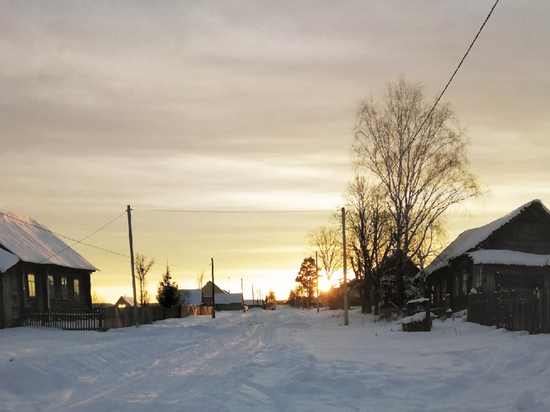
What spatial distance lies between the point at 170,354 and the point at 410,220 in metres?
19.8

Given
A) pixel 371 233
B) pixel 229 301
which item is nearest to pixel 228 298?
pixel 229 301

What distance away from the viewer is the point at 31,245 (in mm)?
39875

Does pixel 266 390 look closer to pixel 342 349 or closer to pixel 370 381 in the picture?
pixel 370 381

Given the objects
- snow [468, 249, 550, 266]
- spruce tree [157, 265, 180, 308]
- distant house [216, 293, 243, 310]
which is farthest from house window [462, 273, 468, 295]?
distant house [216, 293, 243, 310]

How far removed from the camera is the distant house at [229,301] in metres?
144

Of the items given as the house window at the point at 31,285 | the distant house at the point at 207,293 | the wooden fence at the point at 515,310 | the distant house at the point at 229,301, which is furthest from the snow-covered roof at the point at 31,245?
the distant house at the point at 207,293

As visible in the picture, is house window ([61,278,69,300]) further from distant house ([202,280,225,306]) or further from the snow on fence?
distant house ([202,280,225,306])

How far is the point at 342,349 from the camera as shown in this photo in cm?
2052

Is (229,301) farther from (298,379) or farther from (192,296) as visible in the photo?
(298,379)

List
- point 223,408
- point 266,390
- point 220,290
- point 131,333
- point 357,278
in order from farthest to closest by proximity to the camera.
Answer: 1. point 220,290
2. point 357,278
3. point 131,333
4. point 266,390
5. point 223,408

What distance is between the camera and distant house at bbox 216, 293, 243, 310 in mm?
144125

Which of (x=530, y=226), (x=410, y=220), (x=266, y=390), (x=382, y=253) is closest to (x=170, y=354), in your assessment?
(x=266, y=390)

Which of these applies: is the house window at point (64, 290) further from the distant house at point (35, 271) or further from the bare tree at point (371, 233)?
the bare tree at point (371, 233)

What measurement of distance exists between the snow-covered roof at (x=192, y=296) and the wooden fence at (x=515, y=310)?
4247 inches
